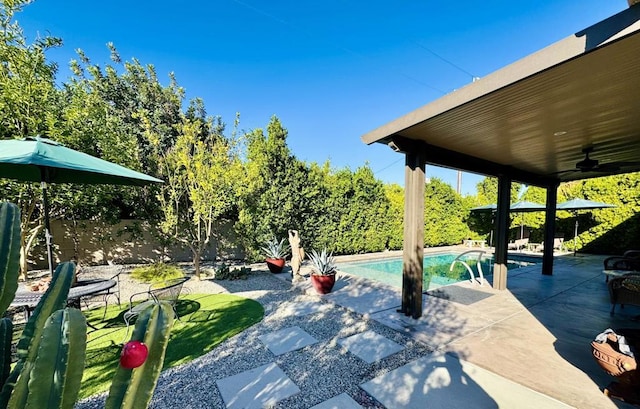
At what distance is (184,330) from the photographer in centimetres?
459

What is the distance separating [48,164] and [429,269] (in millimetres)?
11493

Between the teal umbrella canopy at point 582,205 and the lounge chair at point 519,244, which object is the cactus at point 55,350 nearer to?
the teal umbrella canopy at point 582,205

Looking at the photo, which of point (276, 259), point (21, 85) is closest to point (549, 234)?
point (276, 259)

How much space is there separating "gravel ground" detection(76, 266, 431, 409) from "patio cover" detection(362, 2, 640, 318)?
1356 mm

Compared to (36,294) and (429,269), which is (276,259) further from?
(429,269)

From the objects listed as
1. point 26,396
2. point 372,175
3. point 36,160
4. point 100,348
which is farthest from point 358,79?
point 26,396

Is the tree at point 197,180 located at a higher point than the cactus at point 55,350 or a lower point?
higher

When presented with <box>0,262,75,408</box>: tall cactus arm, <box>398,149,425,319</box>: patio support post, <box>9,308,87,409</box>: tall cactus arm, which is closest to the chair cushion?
<box>398,149,425,319</box>: patio support post

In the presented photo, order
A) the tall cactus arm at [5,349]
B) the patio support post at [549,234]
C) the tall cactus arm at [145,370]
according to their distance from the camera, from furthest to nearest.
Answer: the patio support post at [549,234]
the tall cactus arm at [5,349]
the tall cactus arm at [145,370]

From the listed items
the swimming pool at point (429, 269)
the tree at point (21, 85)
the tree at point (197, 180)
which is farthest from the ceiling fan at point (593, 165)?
the tree at point (21, 85)

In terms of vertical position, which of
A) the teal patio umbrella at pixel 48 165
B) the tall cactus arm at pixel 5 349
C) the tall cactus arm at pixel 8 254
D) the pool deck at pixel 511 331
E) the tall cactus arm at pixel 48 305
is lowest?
the pool deck at pixel 511 331

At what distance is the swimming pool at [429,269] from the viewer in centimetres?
888

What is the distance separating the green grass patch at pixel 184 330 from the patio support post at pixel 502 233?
6.00 metres

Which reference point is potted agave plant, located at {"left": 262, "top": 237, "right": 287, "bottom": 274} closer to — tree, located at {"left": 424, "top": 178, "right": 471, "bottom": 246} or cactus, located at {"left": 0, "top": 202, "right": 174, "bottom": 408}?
cactus, located at {"left": 0, "top": 202, "right": 174, "bottom": 408}
